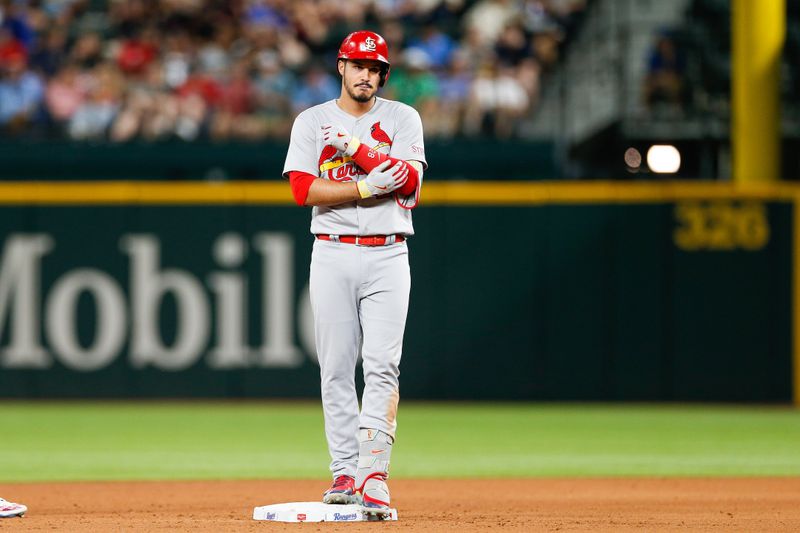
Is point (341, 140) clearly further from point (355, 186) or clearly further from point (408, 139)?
point (408, 139)

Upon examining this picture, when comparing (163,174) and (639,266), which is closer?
(639,266)

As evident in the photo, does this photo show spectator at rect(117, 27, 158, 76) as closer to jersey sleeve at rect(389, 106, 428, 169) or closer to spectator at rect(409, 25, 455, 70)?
spectator at rect(409, 25, 455, 70)

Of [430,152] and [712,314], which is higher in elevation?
[430,152]

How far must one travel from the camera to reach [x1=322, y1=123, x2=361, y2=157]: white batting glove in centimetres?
555

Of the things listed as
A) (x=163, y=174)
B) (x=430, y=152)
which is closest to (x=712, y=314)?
(x=430, y=152)

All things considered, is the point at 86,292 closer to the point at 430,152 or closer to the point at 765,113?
the point at 430,152

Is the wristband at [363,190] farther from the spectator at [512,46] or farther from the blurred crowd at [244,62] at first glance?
the spectator at [512,46]

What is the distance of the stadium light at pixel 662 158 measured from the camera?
13445mm

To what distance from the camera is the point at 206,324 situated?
12.7 m

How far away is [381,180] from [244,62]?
9.25 metres

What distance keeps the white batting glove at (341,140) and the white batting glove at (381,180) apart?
0.12 meters

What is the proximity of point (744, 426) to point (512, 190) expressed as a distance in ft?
10.0

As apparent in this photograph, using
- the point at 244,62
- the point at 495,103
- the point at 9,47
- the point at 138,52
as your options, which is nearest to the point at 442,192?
the point at 495,103

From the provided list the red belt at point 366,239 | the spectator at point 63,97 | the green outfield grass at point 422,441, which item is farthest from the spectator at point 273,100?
the red belt at point 366,239
